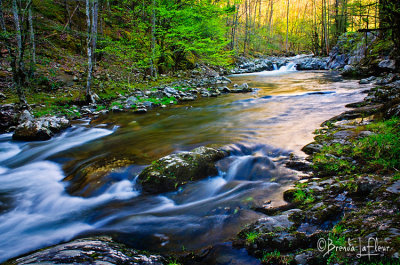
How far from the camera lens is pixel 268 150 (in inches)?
200

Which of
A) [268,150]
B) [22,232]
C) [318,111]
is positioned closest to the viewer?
[22,232]

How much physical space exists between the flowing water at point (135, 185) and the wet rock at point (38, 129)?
275 mm

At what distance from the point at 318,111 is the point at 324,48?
2819cm

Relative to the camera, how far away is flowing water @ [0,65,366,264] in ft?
9.89

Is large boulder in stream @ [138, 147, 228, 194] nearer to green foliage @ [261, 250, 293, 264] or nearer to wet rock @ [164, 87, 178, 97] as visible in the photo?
green foliage @ [261, 250, 293, 264]

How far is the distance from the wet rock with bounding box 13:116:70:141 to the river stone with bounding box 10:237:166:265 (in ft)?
19.1

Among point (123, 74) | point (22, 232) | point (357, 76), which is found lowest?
point (22, 232)

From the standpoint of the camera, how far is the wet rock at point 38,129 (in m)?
6.68

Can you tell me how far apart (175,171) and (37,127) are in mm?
5630

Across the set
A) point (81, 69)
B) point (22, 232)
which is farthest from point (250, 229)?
point (81, 69)

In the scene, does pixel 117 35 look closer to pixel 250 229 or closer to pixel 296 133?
pixel 296 133

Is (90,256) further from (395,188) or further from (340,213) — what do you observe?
(395,188)

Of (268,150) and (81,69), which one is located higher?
(81,69)

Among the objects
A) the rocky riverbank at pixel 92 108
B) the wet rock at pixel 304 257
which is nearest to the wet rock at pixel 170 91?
the rocky riverbank at pixel 92 108
